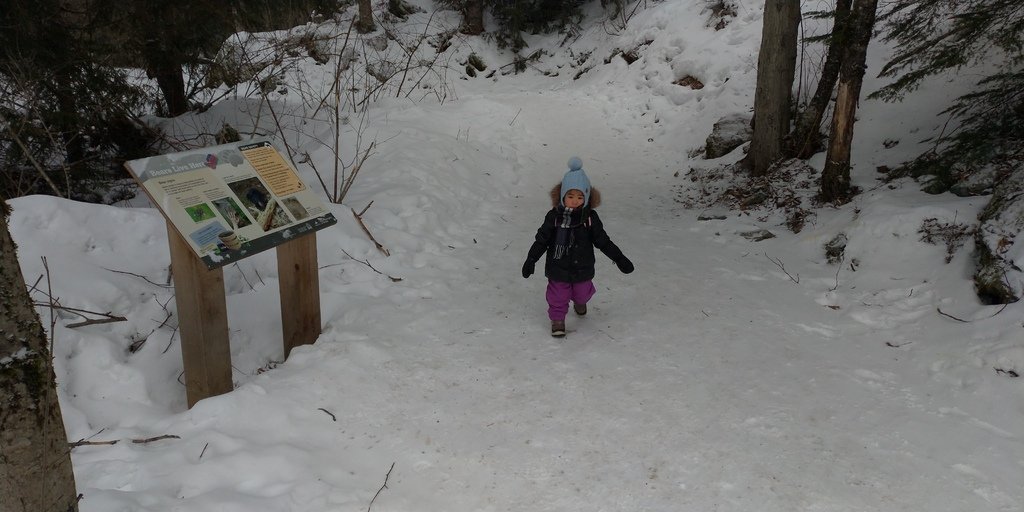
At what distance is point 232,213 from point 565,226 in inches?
93.4

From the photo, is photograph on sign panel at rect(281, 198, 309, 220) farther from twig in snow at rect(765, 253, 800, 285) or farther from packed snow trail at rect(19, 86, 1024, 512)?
twig in snow at rect(765, 253, 800, 285)

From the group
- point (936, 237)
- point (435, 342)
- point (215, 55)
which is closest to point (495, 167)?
point (215, 55)

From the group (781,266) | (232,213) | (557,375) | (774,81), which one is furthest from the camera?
(774,81)

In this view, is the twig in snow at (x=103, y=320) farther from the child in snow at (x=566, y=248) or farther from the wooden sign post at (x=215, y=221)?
the child in snow at (x=566, y=248)

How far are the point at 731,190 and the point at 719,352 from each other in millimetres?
4339

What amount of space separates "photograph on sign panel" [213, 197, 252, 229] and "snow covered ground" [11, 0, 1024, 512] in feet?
3.34

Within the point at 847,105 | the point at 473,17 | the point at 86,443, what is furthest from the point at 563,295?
the point at 473,17

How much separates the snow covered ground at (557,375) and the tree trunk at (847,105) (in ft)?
1.11

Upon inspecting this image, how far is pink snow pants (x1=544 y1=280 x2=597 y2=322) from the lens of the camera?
463 centimetres

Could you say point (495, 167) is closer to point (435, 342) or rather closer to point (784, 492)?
point (435, 342)

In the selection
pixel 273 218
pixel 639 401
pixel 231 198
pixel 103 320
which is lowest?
pixel 639 401

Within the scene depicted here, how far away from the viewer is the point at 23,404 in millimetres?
1891

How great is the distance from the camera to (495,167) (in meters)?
9.22

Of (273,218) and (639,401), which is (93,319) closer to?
(273,218)
